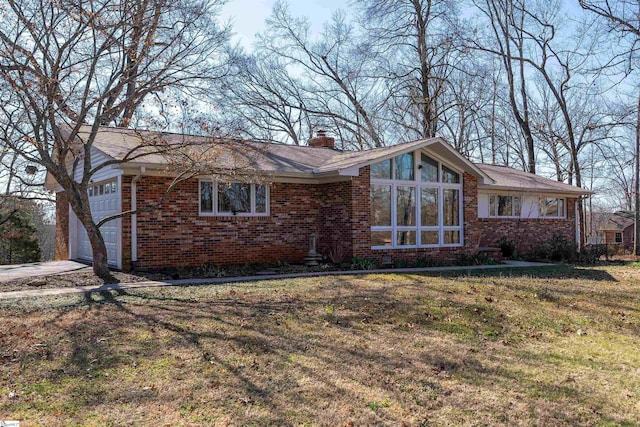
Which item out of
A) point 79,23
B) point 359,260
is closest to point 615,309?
point 359,260

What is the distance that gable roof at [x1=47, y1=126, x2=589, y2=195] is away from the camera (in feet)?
37.6

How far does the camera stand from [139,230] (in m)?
12.5

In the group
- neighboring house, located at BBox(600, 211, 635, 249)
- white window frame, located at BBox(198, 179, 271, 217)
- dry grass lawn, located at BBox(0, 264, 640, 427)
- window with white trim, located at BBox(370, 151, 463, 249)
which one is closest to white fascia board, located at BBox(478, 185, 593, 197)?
window with white trim, located at BBox(370, 151, 463, 249)

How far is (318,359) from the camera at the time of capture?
5.68 metres

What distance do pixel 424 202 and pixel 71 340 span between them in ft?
37.2

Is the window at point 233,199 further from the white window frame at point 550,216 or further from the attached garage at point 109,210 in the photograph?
the white window frame at point 550,216

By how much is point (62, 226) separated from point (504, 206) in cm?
1652

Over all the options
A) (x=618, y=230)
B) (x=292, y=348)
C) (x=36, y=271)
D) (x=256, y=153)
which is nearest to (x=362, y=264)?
(x=256, y=153)

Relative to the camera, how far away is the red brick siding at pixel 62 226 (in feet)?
59.3

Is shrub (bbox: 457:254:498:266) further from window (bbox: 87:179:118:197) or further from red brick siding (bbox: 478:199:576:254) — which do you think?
window (bbox: 87:179:118:197)

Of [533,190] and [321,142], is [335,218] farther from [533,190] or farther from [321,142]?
[533,190]

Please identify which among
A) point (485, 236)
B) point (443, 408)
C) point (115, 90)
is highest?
point (115, 90)

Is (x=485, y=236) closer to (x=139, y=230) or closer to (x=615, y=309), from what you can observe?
(x=615, y=309)

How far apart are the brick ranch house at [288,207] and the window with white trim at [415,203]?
0.10 feet
